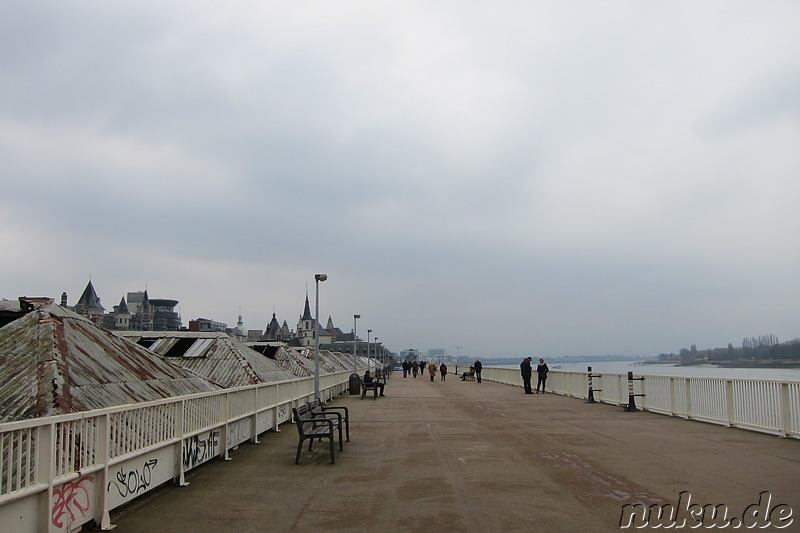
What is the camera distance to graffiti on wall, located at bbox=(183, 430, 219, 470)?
905 cm

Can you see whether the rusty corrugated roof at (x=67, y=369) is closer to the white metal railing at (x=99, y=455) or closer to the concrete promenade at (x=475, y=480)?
the white metal railing at (x=99, y=455)

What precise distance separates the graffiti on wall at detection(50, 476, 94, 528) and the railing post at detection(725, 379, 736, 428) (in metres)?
13.3

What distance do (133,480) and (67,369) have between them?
2487mm

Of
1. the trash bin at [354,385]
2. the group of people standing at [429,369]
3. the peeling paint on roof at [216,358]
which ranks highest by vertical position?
the peeling paint on roof at [216,358]

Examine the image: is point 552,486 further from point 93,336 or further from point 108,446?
point 93,336

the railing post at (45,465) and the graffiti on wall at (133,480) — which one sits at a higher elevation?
the railing post at (45,465)

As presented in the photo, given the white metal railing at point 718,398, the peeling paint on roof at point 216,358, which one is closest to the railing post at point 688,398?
the white metal railing at point 718,398

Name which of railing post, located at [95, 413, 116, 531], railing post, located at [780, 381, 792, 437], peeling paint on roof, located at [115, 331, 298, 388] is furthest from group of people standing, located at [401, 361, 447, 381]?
railing post, located at [95, 413, 116, 531]

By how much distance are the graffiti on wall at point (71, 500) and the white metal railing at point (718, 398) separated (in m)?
12.3

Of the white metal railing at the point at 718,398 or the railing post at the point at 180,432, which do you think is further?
the white metal railing at the point at 718,398

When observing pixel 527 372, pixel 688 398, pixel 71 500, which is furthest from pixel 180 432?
pixel 527 372

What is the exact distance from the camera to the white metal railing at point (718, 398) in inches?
494

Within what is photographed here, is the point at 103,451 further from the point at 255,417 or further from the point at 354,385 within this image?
the point at 354,385

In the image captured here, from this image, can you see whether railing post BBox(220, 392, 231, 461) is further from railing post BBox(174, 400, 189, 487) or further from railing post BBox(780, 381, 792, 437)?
railing post BBox(780, 381, 792, 437)
